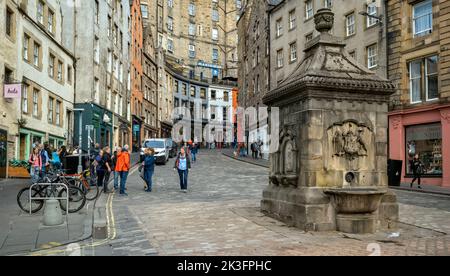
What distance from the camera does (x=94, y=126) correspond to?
36469mm

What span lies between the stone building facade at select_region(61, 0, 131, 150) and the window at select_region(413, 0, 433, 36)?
763 inches

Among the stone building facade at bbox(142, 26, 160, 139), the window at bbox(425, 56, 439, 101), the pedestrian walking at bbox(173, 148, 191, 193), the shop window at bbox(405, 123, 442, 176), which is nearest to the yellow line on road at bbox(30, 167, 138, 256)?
the pedestrian walking at bbox(173, 148, 191, 193)

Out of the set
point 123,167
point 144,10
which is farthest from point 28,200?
point 144,10

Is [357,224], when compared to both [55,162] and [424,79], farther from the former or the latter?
[424,79]

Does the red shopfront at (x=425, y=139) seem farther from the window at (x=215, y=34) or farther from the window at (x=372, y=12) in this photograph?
the window at (x=215, y=34)

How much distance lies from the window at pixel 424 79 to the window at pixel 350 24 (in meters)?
6.23

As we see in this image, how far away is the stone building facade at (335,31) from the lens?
27.3m

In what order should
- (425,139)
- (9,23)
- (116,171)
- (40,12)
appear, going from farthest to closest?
(40,12) < (425,139) < (9,23) < (116,171)

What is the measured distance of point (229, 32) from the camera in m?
82.4

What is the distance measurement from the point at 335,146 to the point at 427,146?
16.8 meters

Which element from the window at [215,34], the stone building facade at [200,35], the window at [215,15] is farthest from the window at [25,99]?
the window at [215,15]

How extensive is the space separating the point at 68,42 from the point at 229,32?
168 feet
